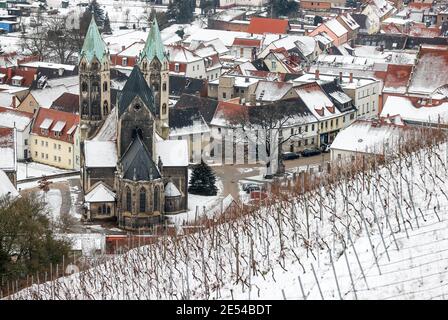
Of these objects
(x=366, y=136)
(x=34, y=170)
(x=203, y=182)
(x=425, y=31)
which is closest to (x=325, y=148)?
(x=366, y=136)

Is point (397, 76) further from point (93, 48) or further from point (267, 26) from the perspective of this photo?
point (267, 26)

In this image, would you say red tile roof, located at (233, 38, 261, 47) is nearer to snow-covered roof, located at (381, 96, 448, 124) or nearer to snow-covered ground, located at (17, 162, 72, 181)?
snow-covered roof, located at (381, 96, 448, 124)

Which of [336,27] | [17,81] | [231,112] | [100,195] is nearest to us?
[100,195]

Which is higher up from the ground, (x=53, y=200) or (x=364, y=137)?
(x=364, y=137)

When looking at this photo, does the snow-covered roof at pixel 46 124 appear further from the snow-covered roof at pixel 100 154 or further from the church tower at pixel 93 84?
the snow-covered roof at pixel 100 154

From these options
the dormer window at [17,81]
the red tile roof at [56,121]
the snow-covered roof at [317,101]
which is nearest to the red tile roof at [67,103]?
the red tile roof at [56,121]

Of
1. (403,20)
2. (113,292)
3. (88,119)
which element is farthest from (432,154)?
(403,20)

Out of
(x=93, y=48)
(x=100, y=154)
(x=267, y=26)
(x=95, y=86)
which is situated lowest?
(x=100, y=154)

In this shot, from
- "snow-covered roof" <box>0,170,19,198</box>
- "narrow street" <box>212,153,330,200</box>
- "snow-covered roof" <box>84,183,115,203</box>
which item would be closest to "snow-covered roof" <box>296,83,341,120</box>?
"narrow street" <box>212,153,330,200</box>
